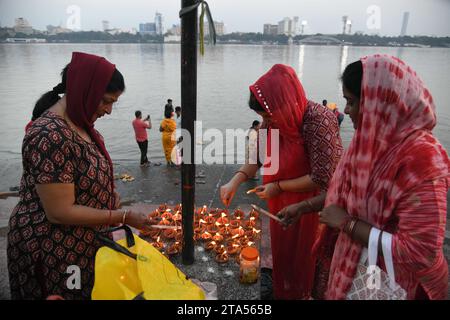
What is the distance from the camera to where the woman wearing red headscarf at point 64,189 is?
64.0 inches

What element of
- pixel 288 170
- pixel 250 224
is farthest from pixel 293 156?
pixel 250 224

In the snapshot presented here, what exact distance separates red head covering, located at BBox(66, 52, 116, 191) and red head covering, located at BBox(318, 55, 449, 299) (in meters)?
1.38

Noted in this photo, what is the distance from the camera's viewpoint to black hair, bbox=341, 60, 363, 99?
61.5 inches

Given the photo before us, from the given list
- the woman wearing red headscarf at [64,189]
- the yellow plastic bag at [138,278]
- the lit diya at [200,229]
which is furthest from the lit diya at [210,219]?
the yellow plastic bag at [138,278]

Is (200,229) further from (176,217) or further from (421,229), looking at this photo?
(421,229)

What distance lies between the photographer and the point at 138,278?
1.61m

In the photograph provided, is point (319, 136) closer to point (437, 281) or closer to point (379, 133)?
point (379, 133)

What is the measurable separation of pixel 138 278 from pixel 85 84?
108 cm

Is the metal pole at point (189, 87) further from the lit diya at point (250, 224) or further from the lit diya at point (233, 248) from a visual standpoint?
the lit diya at point (250, 224)

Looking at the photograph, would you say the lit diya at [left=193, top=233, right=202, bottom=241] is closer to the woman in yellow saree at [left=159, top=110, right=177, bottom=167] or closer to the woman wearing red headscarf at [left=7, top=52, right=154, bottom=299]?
the woman wearing red headscarf at [left=7, top=52, right=154, bottom=299]

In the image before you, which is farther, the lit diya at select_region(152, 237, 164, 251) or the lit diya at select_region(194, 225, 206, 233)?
the lit diya at select_region(194, 225, 206, 233)

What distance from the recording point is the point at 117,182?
776cm

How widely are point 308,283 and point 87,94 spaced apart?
7.52 feet

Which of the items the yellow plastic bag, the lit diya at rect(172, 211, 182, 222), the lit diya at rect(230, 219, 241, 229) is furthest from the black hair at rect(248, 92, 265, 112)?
the lit diya at rect(172, 211, 182, 222)
